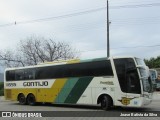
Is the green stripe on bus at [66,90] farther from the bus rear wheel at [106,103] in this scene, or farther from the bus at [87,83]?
the bus rear wheel at [106,103]

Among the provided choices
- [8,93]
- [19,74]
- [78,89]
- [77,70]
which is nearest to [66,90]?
[78,89]

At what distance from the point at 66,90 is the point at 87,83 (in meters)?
2.10

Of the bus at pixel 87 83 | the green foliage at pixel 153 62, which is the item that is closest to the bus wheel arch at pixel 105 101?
the bus at pixel 87 83

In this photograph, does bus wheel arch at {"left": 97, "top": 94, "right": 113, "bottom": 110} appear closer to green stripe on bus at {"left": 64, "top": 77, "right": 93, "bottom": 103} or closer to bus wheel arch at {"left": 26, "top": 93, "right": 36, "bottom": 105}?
green stripe on bus at {"left": 64, "top": 77, "right": 93, "bottom": 103}

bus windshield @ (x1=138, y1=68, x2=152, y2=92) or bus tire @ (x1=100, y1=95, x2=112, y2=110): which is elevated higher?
bus windshield @ (x1=138, y1=68, x2=152, y2=92)

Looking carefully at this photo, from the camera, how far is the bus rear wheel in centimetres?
2147

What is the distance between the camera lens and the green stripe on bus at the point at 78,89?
76.0 feet

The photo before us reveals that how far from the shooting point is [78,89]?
23.7 meters

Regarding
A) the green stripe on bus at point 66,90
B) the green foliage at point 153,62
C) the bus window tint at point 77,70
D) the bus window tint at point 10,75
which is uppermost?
the green foliage at point 153,62

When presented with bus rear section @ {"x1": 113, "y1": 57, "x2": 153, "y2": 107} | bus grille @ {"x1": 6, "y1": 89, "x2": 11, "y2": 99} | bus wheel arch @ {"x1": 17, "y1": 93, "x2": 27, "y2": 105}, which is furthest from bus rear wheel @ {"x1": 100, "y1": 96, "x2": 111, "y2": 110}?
bus grille @ {"x1": 6, "y1": 89, "x2": 11, "y2": 99}

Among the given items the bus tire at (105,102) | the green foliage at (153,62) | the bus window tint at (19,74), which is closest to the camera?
the bus tire at (105,102)

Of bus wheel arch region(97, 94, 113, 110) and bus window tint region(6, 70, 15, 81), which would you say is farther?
bus window tint region(6, 70, 15, 81)

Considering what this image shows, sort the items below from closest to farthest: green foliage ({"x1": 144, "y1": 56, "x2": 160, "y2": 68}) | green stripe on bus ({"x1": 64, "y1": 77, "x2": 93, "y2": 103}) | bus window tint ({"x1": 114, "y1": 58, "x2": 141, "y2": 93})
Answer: bus window tint ({"x1": 114, "y1": 58, "x2": 141, "y2": 93}) → green stripe on bus ({"x1": 64, "y1": 77, "x2": 93, "y2": 103}) → green foliage ({"x1": 144, "y1": 56, "x2": 160, "y2": 68})

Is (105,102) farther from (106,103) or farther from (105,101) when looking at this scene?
(106,103)
